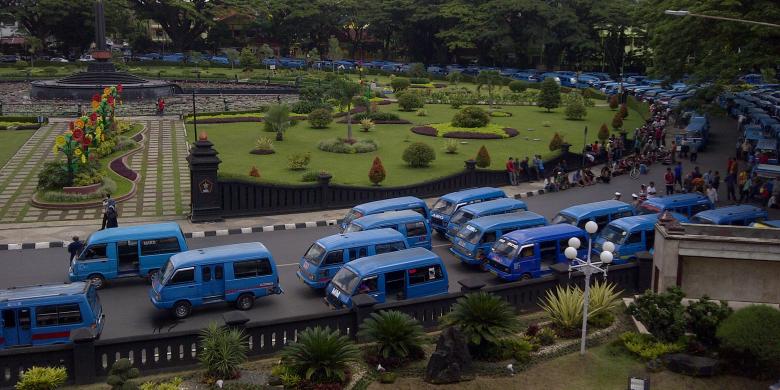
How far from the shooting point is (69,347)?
1212 centimetres

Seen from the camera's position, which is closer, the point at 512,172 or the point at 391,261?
the point at 391,261

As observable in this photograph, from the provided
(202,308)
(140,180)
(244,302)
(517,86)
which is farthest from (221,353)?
(517,86)

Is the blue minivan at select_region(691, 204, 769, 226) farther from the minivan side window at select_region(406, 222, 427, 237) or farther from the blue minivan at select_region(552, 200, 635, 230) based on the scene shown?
the minivan side window at select_region(406, 222, 427, 237)

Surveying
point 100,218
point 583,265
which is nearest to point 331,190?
point 100,218

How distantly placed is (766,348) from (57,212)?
23.1 m

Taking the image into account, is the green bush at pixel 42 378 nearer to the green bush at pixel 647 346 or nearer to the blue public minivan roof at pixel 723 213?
the green bush at pixel 647 346

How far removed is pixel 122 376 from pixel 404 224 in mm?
11469

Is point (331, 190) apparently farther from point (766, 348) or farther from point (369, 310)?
point (766, 348)

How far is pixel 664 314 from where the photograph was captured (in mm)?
13680

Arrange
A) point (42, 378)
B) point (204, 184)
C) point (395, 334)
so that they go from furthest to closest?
point (204, 184) < point (395, 334) < point (42, 378)

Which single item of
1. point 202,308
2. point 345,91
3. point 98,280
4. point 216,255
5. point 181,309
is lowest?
point 202,308

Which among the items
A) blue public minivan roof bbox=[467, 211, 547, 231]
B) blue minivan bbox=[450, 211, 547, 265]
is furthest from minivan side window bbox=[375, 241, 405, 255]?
blue public minivan roof bbox=[467, 211, 547, 231]

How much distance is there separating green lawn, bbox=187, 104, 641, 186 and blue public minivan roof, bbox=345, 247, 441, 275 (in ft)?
35.8

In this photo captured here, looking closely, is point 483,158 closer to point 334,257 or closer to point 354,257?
point 354,257
